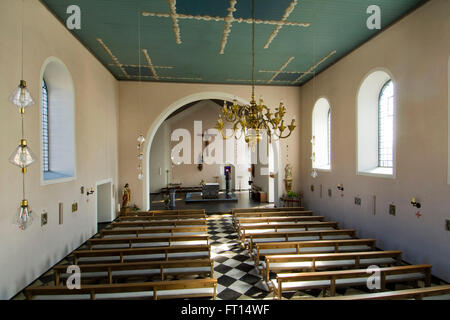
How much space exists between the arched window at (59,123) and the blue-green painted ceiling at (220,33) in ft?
4.82

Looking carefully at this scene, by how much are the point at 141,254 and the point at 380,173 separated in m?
6.37

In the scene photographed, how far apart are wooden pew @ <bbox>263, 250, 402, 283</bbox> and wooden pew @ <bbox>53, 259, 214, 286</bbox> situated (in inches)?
44.8

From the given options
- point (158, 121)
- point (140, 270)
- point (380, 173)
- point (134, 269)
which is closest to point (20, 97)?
point (134, 269)

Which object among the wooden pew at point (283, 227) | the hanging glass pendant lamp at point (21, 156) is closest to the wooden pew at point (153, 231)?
the wooden pew at point (283, 227)

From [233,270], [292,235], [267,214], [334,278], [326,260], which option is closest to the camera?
[334,278]

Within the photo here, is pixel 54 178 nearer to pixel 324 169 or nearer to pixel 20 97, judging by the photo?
pixel 20 97

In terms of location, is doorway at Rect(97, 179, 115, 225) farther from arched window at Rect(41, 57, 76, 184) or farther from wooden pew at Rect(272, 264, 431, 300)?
wooden pew at Rect(272, 264, 431, 300)

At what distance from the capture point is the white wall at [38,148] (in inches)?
175

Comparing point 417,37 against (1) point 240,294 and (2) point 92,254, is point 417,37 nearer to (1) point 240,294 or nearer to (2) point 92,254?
(1) point 240,294

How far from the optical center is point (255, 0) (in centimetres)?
539

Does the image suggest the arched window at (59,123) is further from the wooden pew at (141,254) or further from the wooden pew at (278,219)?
the wooden pew at (278,219)

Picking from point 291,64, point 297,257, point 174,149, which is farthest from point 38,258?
point 174,149

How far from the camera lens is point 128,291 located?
3.49 m

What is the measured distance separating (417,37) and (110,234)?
8668 millimetres
